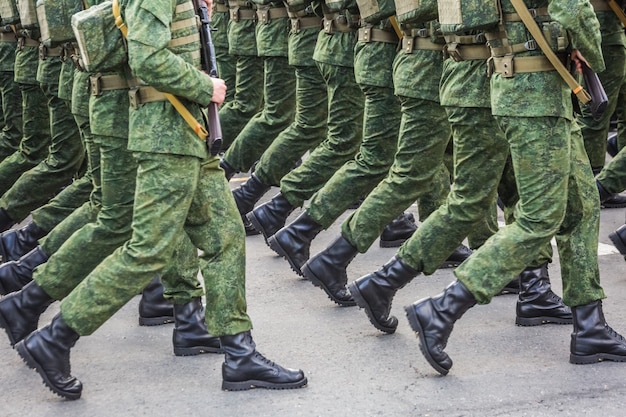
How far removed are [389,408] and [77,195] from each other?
2.75m

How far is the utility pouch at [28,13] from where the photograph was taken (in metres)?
7.20

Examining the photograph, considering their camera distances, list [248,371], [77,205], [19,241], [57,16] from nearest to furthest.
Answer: [248,371]
[57,16]
[77,205]
[19,241]

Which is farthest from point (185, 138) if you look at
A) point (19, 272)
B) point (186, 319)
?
point (19, 272)

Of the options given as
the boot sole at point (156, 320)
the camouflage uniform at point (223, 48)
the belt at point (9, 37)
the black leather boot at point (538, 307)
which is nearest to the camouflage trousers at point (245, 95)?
the camouflage uniform at point (223, 48)

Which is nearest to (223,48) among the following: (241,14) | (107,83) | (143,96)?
(241,14)

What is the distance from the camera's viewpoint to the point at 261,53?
7938 mm

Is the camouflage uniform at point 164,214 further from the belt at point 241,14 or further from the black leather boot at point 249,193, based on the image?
the belt at point 241,14

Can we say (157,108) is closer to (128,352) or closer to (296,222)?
(128,352)

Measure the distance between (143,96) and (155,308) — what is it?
5.03 feet

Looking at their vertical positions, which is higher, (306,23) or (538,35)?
(538,35)

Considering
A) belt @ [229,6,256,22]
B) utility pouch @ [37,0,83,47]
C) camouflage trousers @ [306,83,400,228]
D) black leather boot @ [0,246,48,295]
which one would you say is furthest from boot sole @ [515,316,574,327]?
belt @ [229,6,256,22]

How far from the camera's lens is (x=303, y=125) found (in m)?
7.39

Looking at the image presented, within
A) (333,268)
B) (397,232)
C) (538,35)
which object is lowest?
(397,232)

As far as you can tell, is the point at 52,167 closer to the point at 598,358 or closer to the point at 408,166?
the point at 408,166
